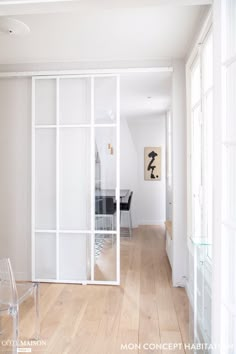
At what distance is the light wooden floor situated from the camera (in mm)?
2330

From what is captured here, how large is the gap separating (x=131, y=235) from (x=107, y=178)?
294 cm

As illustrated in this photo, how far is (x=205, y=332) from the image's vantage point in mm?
2002

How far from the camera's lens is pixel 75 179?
3.58 meters

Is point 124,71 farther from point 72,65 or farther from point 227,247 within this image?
point 227,247

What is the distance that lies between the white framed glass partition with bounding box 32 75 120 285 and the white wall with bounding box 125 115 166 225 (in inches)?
153

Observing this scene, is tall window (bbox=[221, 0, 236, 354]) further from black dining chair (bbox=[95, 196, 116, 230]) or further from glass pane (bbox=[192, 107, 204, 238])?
black dining chair (bbox=[95, 196, 116, 230])

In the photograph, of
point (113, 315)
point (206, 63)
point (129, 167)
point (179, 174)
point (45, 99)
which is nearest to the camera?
point (206, 63)

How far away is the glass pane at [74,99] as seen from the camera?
3555mm

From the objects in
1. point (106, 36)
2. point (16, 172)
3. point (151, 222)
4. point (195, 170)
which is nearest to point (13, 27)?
point (106, 36)

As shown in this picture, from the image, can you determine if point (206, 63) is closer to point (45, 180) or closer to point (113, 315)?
A: point (45, 180)

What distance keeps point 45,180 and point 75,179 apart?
375mm

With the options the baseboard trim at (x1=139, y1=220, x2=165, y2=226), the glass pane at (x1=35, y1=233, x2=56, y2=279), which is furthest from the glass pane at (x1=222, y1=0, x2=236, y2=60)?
the baseboard trim at (x1=139, y1=220, x2=165, y2=226)

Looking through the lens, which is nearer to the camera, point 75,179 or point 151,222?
point 75,179

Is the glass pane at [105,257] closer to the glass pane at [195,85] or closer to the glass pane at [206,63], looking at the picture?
the glass pane at [195,85]
